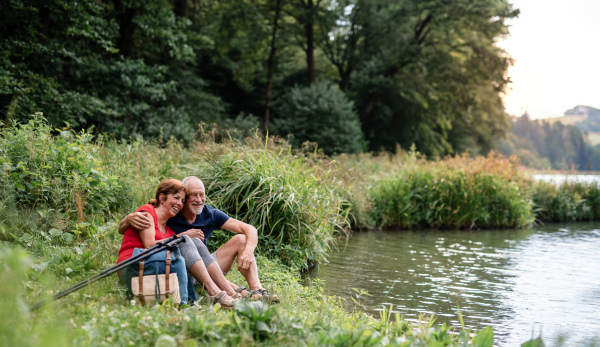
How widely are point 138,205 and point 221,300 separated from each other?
10.9 ft

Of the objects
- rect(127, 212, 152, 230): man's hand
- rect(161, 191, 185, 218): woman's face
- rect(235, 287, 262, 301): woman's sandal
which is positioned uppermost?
rect(161, 191, 185, 218): woman's face

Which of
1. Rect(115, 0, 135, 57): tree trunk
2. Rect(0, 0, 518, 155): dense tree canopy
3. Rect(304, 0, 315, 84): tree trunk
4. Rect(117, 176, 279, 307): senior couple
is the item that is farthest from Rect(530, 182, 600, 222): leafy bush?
Rect(304, 0, 315, 84): tree trunk

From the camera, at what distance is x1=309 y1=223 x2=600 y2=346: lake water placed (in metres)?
5.30

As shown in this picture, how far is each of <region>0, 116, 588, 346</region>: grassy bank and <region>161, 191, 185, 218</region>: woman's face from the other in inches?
33.0

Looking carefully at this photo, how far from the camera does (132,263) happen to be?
12.1ft

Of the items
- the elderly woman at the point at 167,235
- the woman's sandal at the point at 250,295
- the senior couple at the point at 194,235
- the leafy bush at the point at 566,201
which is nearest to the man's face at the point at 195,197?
the senior couple at the point at 194,235

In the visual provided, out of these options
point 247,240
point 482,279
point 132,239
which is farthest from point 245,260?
point 482,279

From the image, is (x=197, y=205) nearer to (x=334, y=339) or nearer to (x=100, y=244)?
(x=100, y=244)

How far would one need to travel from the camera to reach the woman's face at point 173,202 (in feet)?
14.5

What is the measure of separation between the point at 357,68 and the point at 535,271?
2243 centimetres

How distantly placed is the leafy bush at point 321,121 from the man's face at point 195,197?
18.3 metres

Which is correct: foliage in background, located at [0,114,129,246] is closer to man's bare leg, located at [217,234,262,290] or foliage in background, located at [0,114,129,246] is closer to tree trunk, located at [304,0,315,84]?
man's bare leg, located at [217,234,262,290]

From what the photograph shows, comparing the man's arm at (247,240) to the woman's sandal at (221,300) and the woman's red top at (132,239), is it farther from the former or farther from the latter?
the woman's red top at (132,239)

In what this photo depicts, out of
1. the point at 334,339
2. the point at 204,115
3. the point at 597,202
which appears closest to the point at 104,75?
the point at 204,115
